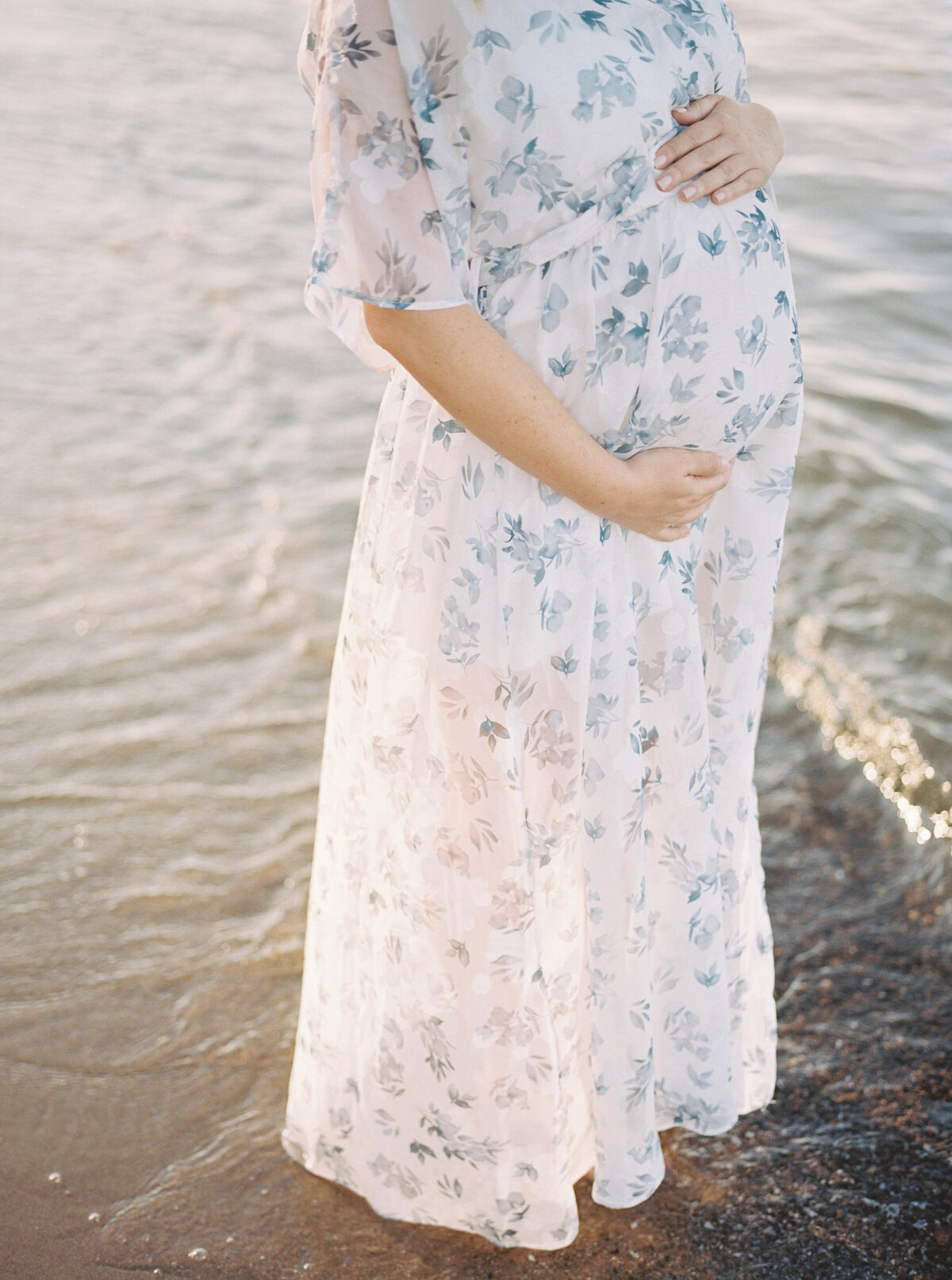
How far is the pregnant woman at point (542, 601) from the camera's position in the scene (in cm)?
129

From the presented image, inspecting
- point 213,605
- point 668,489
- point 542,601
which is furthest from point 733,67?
point 213,605

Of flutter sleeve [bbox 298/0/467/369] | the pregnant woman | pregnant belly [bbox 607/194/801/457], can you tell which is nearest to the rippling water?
the pregnant woman

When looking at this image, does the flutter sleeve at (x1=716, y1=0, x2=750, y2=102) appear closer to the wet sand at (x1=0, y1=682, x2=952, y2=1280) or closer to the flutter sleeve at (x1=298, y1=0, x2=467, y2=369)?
the flutter sleeve at (x1=298, y1=0, x2=467, y2=369)

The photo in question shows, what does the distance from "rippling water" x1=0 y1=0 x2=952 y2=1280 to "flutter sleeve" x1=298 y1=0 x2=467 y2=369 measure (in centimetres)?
159

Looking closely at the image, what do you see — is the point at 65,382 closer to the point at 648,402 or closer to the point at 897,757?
the point at 897,757

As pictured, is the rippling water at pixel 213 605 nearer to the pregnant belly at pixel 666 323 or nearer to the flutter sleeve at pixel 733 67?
the pregnant belly at pixel 666 323

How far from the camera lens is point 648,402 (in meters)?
1.49

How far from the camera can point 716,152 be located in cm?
143

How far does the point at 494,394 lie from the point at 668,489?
0.95 ft

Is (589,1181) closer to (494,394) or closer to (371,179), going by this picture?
(494,394)

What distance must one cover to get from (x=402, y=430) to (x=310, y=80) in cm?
44

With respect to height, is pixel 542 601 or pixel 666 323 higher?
pixel 666 323

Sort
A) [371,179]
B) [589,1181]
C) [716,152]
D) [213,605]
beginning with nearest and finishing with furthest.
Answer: [371,179], [716,152], [589,1181], [213,605]

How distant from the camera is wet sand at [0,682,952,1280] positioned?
1946 mm
